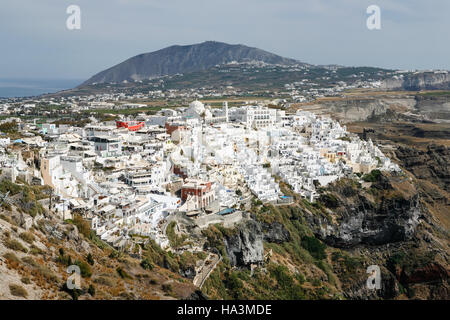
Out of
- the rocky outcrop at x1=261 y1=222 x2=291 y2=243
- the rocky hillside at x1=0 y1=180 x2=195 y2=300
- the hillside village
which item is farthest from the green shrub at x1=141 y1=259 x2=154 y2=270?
the rocky outcrop at x1=261 y1=222 x2=291 y2=243

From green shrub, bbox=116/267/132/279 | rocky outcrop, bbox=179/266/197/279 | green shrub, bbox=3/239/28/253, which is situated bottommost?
rocky outcrop, bbox=179/266/197/279

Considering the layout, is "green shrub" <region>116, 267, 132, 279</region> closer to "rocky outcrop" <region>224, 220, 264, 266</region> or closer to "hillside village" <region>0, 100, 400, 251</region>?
"hillside village" <region>0, 100, 400, 251</region>

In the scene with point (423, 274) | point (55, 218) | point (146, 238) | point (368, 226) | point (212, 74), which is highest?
point (212, 74)

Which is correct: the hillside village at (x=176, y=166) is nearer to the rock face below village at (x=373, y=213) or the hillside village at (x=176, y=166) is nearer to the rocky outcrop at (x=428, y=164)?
the rock face below village at (x=373, y=213)

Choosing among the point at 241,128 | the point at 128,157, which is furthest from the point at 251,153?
the point at 128,157

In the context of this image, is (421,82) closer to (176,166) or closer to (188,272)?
(176,166)
